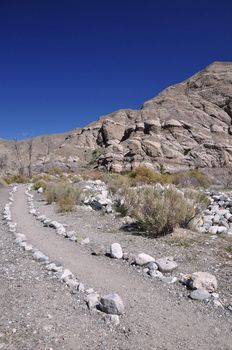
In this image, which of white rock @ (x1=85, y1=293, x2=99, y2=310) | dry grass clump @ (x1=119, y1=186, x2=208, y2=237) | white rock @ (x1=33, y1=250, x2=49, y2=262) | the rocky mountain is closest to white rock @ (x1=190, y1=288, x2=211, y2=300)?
white rock @ (x1=85, y1=293, x2=99, y2=310)

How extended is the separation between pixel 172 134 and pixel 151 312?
45293 mm

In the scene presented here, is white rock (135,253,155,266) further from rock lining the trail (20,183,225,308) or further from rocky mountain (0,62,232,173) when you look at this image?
rocky mountain (0,62,232,173)

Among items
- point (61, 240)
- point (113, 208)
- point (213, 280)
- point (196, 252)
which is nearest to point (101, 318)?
point (213, 280)

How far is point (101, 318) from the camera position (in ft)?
12.7

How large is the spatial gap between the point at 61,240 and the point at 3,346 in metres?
4.51

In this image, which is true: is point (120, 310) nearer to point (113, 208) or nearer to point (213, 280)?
point (213, 280)

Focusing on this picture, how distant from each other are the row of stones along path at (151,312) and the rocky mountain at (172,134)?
3502 cm

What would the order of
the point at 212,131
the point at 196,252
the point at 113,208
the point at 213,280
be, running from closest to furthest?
the point at 213,280 < the point at 196,252 < the point at 113,208 < the point at 212,131

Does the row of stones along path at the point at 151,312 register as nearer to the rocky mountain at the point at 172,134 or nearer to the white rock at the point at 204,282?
the white rock at the point at 204,282

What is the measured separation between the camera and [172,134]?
158ft

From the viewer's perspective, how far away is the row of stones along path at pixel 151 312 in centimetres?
346

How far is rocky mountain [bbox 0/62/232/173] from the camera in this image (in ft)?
143

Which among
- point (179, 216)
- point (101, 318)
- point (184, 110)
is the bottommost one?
point (101, 318)

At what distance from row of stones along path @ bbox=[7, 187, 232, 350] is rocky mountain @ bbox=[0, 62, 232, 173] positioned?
1379 inches
